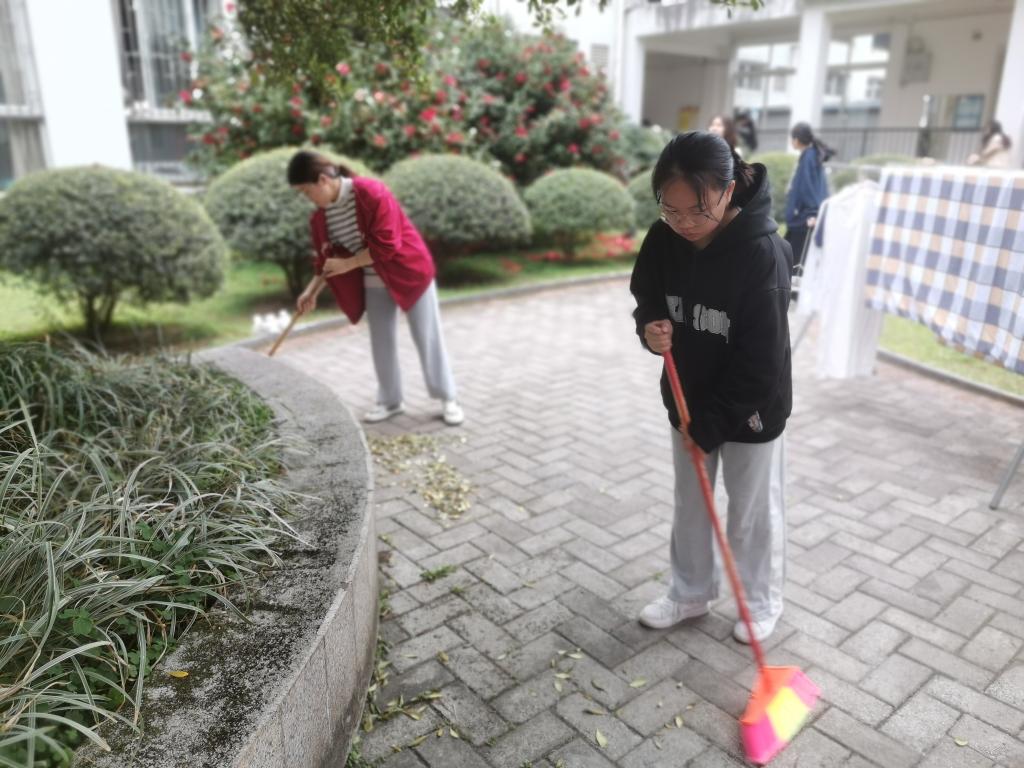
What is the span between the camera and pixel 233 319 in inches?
305

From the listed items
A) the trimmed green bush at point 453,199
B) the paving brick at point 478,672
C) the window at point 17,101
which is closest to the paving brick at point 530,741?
the paving brick at point 478,672

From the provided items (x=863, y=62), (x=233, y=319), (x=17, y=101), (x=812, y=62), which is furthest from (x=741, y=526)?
(x=863, y=62)

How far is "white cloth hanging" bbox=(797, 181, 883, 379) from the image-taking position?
5.05m

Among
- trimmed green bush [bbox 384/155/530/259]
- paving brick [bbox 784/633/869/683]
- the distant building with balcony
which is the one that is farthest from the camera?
the distant building with balcony

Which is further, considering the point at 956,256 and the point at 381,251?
the point at 381,251

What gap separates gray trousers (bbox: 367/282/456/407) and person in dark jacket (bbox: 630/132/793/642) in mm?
2337

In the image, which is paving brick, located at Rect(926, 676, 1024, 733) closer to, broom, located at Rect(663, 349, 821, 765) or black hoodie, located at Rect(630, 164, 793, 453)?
broom, located at Rect(663, 349, 821, 765)

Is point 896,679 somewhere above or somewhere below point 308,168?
below

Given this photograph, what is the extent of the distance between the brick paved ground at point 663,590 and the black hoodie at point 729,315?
2.94ft

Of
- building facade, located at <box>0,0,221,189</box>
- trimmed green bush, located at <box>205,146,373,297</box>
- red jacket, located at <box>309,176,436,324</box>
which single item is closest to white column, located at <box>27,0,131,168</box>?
building facade, located at <box>0,0,221,189</box>

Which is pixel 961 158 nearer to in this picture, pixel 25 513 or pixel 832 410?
pixel 832 410

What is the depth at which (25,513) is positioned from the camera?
2266 millimetres

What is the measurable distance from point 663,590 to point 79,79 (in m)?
10.2

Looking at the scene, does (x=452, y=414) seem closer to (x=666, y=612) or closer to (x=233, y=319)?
(x=666, y=612)
